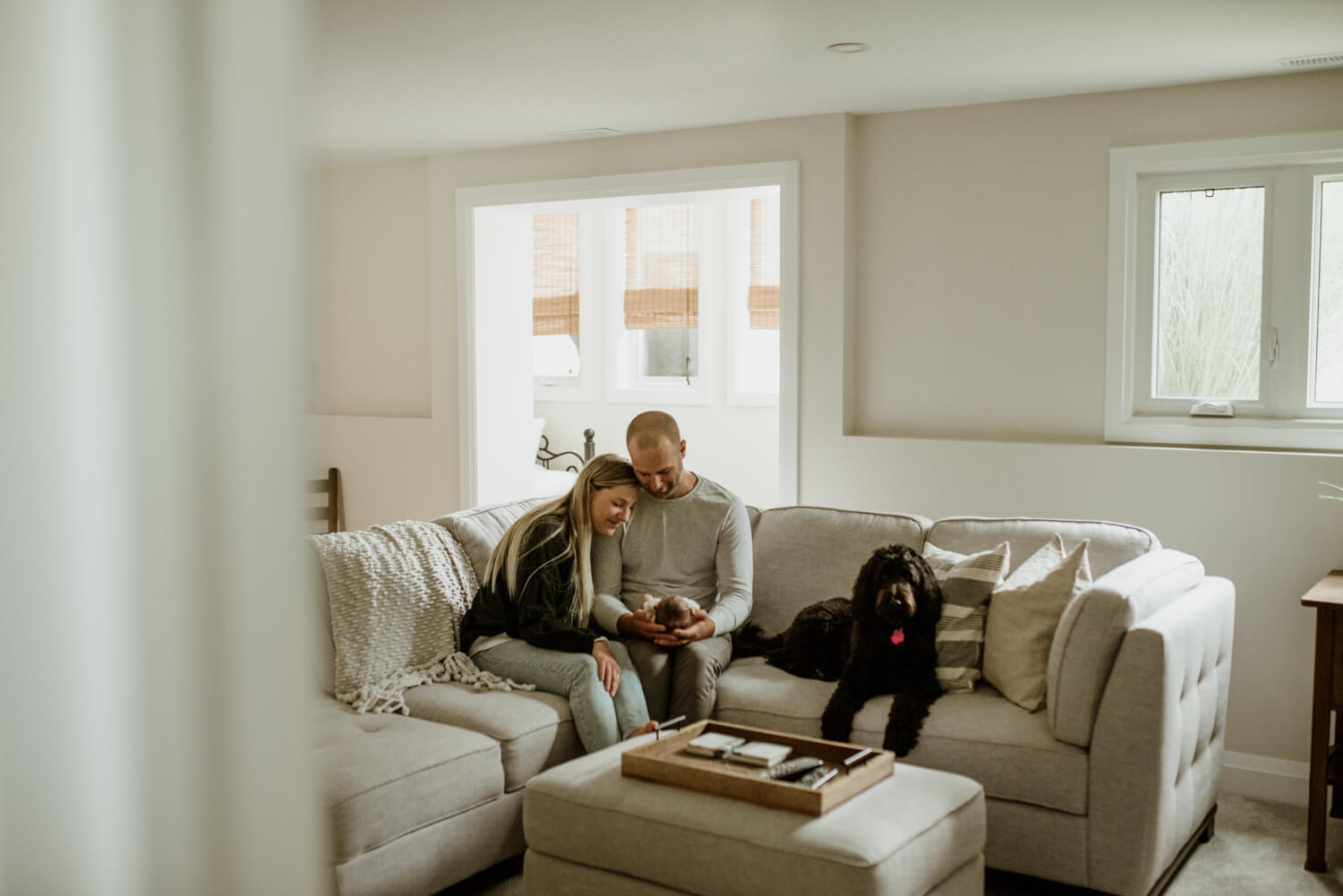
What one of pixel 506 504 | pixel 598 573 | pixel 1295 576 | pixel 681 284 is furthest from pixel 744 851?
pixel 681 284

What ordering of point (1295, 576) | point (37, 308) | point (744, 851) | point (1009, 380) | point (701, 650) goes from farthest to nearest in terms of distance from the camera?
point (1009, 380)
point (1295, 576)
point (701, 650)
point (744, 851)
point (37, 308)

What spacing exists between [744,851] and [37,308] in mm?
2053

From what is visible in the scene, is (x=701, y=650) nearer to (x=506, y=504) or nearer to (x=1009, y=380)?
(x=506, y=504)

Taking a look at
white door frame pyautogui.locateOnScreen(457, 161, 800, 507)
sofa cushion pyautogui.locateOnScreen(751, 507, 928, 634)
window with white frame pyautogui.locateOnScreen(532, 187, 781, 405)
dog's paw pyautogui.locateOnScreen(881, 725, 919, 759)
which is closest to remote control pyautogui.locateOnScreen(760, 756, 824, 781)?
dog's paw pyautogui.locateOnScreen(881, 725, 919, 759)

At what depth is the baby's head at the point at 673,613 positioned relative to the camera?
326cm

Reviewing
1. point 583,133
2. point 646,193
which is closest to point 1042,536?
point 646,193

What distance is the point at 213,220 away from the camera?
1.35 feet

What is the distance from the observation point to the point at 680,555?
350 cm

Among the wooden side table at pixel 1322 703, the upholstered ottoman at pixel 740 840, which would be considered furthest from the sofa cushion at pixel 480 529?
the wooden side table at pixel 1322 703

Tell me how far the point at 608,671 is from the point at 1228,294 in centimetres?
259

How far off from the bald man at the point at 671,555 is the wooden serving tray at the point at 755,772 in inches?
25.4

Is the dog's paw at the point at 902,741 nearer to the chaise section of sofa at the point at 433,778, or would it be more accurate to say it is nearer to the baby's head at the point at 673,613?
the baby's head at the point at 673,613

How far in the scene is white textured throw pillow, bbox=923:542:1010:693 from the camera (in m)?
3.08

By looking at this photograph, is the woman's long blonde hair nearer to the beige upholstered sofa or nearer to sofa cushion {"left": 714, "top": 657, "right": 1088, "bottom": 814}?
the beige upholstered sofa
